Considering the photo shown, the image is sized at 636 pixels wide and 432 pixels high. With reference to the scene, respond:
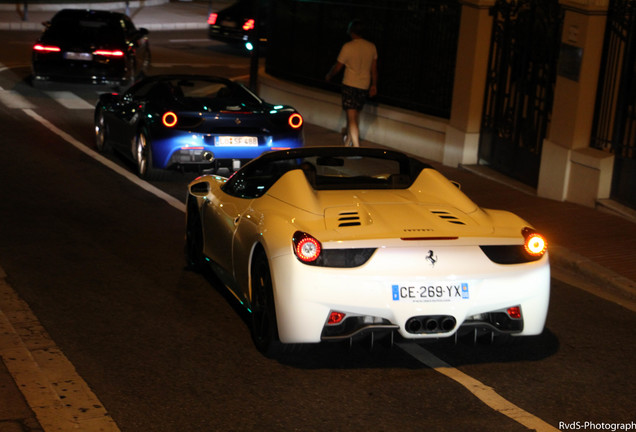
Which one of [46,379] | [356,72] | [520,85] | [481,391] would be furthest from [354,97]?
[46,379]

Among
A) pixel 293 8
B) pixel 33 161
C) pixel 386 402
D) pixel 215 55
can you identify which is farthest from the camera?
pixel 215 55

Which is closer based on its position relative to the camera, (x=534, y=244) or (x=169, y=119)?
(x=534, y=244)

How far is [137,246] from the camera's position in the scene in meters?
10.0

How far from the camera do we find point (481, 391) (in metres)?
6.36

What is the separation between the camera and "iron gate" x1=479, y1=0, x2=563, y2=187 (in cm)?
1399

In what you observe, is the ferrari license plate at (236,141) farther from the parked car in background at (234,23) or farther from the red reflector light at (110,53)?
the parked car in background at (234,23)

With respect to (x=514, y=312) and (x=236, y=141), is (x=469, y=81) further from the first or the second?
(x=514, y=312)

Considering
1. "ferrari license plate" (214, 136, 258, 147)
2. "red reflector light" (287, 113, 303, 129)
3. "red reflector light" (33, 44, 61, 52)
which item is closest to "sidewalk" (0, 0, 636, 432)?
"red reflector light" (287, 113, 303, 129)

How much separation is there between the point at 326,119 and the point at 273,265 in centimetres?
1295

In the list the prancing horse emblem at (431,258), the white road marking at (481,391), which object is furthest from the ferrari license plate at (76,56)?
the prancing horse emblem at (431,258)

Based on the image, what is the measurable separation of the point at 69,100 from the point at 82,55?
1068 mm

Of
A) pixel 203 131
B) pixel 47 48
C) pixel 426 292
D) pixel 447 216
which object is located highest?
pixel 447 216

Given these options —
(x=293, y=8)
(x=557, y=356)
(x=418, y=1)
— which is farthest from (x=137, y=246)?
(x=293, y=8)

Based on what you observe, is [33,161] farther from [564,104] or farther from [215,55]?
[215,55]
